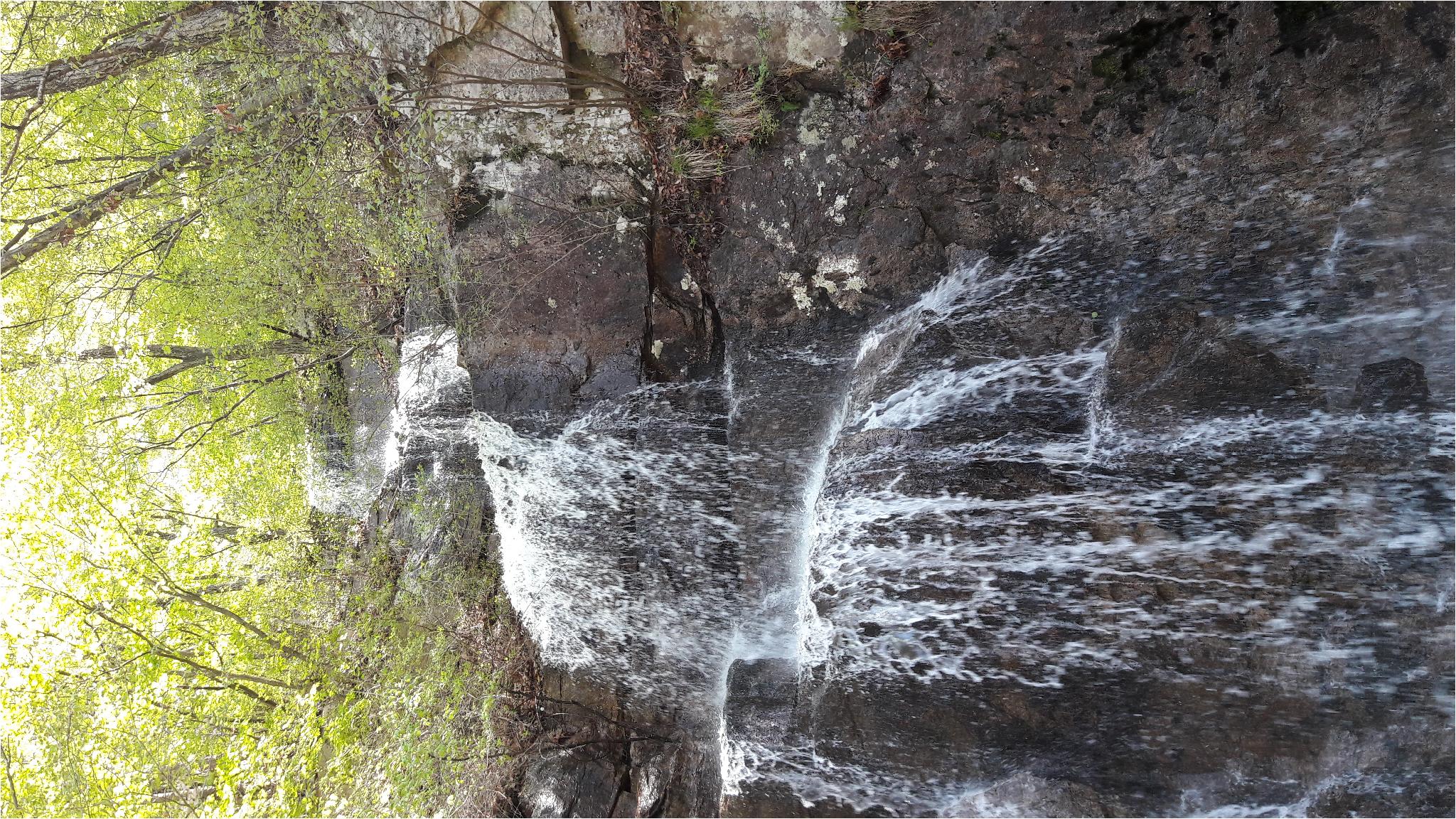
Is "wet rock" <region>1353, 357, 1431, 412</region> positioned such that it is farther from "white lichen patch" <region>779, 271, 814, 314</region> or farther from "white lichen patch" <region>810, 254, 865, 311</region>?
"white lichen patch" <region>779, 271, 814, 314</region>

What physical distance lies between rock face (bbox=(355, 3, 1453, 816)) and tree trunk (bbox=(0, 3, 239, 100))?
2.60 m

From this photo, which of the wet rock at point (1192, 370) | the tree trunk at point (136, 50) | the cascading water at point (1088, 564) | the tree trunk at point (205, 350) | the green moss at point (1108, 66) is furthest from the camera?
the tree trunk at point (205, 350)

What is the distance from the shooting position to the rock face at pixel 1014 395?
8.97ft

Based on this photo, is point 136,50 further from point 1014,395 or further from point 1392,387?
point 1392,387

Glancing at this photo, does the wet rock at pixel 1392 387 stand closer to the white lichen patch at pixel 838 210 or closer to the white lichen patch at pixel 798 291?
the white lichen patch at pixel 838 210

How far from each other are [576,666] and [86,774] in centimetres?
415

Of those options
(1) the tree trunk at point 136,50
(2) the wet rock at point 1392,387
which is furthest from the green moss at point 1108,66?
(1) the tree trunk at point 136,50

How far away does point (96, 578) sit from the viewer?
6.05 m

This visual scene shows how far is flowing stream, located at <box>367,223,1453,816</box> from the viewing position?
8.79 feet

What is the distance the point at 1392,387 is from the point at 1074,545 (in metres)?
1.26

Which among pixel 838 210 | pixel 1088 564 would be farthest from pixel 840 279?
pixel 1088 564

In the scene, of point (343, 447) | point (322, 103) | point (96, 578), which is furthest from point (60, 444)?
point (322, 103)

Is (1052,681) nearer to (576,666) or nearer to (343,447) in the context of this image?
(576,666)

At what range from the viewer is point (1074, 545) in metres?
3.16
